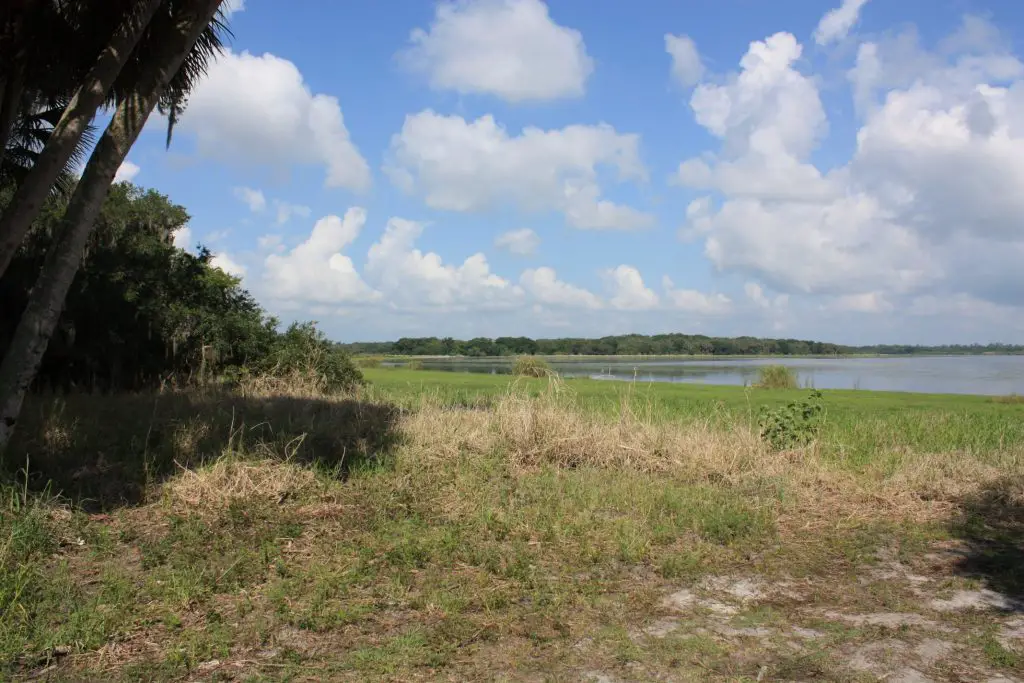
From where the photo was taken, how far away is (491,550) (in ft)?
20.2

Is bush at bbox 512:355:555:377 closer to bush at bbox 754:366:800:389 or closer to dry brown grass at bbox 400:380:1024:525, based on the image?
bush at bbox 754:366:800:389

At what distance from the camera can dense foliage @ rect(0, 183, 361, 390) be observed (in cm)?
1333

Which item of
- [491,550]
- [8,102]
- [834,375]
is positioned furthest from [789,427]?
[834,375]

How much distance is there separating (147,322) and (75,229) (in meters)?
8.20

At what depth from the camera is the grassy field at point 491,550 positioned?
4316mm

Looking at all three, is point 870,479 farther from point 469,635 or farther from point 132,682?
point 132,682

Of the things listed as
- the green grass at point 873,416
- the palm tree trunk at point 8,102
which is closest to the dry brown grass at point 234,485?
the palm tree trunk at point 8,102

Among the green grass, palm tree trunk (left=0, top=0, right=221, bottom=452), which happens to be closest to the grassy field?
the green grass

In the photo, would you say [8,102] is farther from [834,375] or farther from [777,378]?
[834,375]

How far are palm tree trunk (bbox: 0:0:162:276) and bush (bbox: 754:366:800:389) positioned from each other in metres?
27.0

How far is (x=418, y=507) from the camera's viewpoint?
737cm

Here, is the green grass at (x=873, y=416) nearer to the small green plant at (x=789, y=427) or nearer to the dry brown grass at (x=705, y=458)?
the small green plant at (x=789, y=427)

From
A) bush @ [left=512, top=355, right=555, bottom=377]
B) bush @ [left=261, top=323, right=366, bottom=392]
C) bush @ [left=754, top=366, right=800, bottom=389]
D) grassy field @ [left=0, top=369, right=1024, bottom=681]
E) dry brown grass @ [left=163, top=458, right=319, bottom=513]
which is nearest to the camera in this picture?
grassy field @ [left=0, top=369, right=1024, bottom=681]

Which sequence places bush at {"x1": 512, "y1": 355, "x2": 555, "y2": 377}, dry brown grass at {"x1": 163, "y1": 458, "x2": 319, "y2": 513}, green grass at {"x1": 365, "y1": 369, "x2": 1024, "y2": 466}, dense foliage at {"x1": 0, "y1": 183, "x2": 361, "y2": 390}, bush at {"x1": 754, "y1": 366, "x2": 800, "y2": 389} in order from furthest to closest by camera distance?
→ bush at {"x1": 512, "y1": 355, "x2": 555, "y2": 377} < bush at {"x1": 754, "y1": 366, "x2": 800, "y2": 389} < dense foliage at {"x1": 0, "y1": 183, "x2": 361, "y2": 390} < green grass at {"x1": 365, "y1": 369, "x2": 1024, "y2": 466} < dry brown grass at {"x1": 163, "y1": 458, "x2": 319, "y2": 513}
